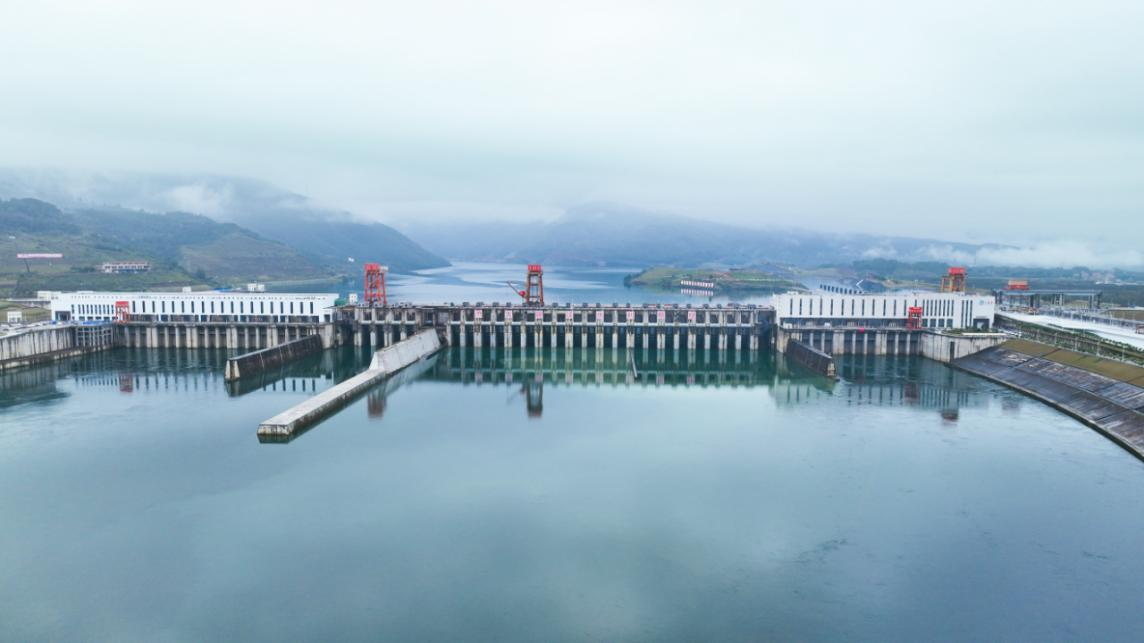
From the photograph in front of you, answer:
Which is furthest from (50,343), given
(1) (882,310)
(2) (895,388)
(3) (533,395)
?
(1) (882,310)

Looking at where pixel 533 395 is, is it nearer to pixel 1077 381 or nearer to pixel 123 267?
pixel 1077 381

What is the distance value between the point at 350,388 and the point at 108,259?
109458mm

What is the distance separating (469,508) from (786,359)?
37.1 m

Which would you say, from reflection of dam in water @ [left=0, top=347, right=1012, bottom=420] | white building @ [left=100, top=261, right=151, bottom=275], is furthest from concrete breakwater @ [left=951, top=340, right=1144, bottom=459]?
white building @ [left=100, top=261, right=151, bottom=275]

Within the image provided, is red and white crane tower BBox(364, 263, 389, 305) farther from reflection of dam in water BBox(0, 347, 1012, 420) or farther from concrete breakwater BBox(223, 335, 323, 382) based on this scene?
concrete breakwater BBox(223, 335, 323, 382)

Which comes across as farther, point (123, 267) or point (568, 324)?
point (123, 267)

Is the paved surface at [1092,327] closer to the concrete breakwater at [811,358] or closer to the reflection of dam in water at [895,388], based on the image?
the reflection of dam in water at [895,388]

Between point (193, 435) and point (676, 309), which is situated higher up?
point (676, 309)

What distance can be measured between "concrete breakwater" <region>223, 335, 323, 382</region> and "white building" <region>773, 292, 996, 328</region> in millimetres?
36639

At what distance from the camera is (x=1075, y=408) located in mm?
34938

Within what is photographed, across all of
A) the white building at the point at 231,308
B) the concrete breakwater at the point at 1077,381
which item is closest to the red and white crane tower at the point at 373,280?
the white building at the point at 231,308

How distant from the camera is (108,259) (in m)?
123

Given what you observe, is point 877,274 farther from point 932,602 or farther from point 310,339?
point 932,602

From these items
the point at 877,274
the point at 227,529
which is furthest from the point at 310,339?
the point at 877,274
